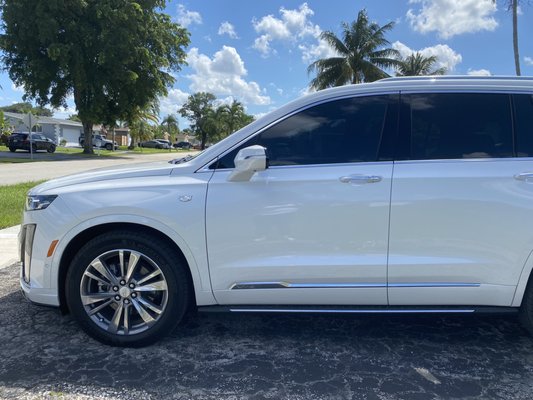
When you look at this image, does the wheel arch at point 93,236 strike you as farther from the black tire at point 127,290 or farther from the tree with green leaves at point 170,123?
the tree with green leaves at point 170,123

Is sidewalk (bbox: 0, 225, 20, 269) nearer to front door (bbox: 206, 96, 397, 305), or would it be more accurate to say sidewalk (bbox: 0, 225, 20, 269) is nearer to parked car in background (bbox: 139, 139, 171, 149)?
front door (bbox: 206, 96, 397, 305)

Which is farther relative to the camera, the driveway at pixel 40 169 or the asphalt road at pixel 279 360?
the driveway at pixel 40 169

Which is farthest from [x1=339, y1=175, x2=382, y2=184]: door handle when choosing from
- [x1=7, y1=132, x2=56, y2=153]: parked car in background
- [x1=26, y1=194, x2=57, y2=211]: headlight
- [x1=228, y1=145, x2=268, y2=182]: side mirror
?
[x1=7, y1=132, x2=56, y2=153]: parked car in background

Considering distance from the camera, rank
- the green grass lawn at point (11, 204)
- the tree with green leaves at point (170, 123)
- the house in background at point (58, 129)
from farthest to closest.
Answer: the tree with green leaves at point (170, 123)
the house in background at point (58, 129)
the green grass lawn at point (11, 204)

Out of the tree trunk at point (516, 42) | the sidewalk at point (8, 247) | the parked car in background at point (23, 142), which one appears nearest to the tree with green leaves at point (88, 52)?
the parked car in background at point (23, 142)

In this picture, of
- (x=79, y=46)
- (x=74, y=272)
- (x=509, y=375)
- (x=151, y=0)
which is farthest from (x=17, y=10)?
(x=509, y=375)

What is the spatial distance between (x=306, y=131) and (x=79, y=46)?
32361mm

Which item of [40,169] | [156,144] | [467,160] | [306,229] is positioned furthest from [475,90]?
[156,144]

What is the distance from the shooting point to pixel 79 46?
3108 cm

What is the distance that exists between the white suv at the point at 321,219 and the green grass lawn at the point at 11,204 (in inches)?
199

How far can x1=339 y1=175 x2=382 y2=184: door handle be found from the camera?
120 inches

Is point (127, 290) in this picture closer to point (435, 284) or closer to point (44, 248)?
point (44, 248)

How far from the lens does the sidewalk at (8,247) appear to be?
5.50m

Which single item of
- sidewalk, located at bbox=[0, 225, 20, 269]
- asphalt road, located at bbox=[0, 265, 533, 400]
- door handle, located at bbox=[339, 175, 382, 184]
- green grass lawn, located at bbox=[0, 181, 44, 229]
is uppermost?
door handle, located at bbox=[339, 175, 382, 184]
